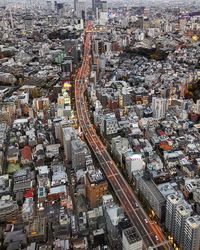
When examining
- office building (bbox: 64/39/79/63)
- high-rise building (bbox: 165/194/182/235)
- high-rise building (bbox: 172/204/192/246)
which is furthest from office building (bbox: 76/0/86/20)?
high-rise building (bbox: 172/204/192/246)

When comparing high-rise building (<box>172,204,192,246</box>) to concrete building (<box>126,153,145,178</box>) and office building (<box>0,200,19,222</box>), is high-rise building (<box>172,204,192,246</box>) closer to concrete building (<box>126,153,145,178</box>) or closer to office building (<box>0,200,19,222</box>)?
concrete building (<box>126,153,145,178</box>)

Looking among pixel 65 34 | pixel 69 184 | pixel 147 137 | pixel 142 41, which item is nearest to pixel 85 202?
pixel 69 184

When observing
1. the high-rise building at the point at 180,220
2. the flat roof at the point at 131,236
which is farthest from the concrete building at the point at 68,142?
the high-rise building at the point at 180,220

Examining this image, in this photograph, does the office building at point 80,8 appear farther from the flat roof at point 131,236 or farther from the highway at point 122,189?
the flat roof at point 131,236

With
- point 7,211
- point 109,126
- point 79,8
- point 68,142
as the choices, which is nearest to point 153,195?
point 68,142

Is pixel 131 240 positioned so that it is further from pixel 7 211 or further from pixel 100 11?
pixel 100 11
